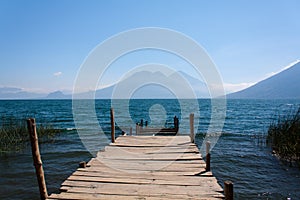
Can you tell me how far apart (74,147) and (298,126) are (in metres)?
15.1

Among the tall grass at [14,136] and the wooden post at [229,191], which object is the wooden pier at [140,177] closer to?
the wooden post at [229,191]

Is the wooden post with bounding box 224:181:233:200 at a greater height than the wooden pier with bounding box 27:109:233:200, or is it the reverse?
the wooden post with bounding box 224:181:233:200

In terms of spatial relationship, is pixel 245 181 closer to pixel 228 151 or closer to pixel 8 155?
pixel 228 151

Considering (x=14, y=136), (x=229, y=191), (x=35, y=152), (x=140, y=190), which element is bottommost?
(x=14, y=136)

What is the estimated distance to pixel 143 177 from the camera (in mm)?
7047

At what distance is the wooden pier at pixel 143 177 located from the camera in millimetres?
5879

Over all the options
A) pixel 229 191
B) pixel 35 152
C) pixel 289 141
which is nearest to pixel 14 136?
pixel 35 152

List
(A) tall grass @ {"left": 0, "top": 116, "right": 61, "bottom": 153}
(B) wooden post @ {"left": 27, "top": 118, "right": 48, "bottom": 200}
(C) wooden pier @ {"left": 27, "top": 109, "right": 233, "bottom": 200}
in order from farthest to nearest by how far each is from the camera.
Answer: (A) tall grass @ {"left": 0, "top": 116, "right": 61, "bottom": 153} → (B) wooden post @ {"left": 27, "top": 118, "right": 48, "bottom": 200} → (C) wooden pier @ {"left": 27, "top": 109, "right": 233, "bottom": 200}

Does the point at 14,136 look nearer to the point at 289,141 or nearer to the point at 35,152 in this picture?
the point at 35,152

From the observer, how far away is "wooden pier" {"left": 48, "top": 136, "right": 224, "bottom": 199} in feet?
19.3

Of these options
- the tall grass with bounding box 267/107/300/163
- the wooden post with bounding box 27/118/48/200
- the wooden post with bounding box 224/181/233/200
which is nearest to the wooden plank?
the wooden post with bounding box 27/118/48/200

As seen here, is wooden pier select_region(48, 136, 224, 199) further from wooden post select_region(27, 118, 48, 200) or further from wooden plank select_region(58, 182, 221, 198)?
wooden post select_region(27, 118, 48, 200)

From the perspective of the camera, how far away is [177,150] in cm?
1034

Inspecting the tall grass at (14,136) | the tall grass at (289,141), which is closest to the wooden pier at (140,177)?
the tall grass at (289,141)
